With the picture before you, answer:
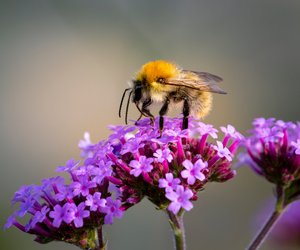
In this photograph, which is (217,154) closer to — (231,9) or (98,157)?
(98,157)

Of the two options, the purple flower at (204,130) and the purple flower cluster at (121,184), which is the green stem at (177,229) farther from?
the purple flower at (204,130)

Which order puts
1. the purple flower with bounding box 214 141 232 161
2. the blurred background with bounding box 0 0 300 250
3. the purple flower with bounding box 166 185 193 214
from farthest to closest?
1. the blurred background with bounding box 0 0 300 250
2. the purple flower with bounding box 214 141 232 161
3. the purple flower with bounding box 166 185 193 214

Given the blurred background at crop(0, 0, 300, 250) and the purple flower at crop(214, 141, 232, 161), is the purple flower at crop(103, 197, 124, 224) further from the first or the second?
the blurred background at crop(0, 0, 300, 250)

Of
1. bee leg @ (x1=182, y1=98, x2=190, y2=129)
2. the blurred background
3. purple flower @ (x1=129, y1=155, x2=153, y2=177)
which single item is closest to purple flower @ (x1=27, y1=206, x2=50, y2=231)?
purple flower @ (x1=129, y1=155, x2=153, y2=177)

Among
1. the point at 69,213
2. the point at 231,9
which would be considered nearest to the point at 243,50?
the point at 231,9

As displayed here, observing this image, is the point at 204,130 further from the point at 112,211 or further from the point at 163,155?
the point at 112,211
